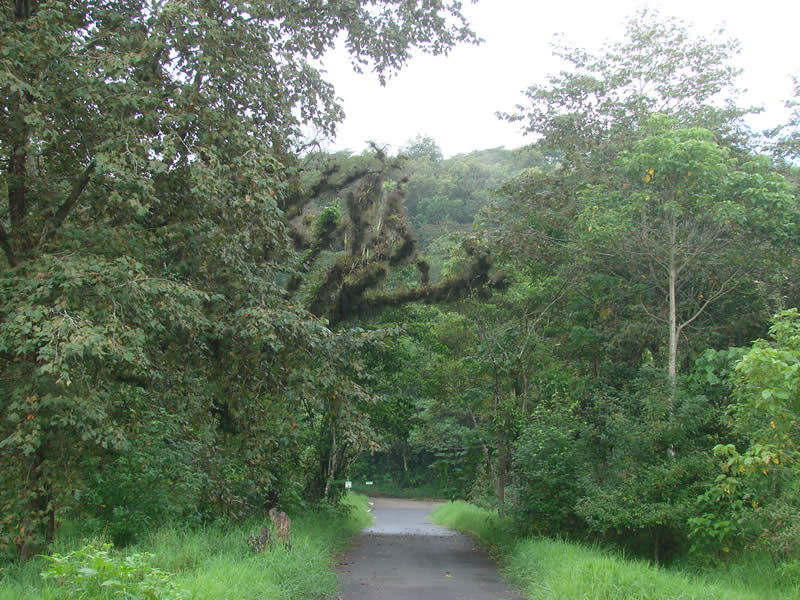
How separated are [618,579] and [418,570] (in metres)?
4.80

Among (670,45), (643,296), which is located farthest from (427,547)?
(670,45)

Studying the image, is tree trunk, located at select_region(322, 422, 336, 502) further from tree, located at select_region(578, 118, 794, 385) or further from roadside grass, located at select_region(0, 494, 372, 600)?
tree, located at select_region(578, 118, 794, 385)

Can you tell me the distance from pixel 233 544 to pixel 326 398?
90.2 inches

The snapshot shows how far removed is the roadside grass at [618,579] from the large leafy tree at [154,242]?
335 centimetres

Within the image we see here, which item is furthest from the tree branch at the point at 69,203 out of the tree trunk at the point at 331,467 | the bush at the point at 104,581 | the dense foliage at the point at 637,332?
the tree trunk at the point at 331,467

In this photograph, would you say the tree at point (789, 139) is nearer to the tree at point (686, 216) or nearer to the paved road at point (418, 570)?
the tree at point (686, 216)

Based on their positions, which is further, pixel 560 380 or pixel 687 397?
pixel 560 380

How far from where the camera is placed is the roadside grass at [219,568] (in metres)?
6.73

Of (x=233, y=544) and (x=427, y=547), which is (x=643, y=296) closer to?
(x=427, y=547)

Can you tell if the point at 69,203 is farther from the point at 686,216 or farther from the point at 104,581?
the point at 686,216

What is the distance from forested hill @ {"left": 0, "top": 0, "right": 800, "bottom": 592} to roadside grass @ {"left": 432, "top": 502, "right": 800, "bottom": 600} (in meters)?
0.48

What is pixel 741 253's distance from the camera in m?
12.6

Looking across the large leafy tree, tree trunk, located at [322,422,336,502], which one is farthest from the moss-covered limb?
the large leafy tree

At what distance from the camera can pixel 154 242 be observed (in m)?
9.39
